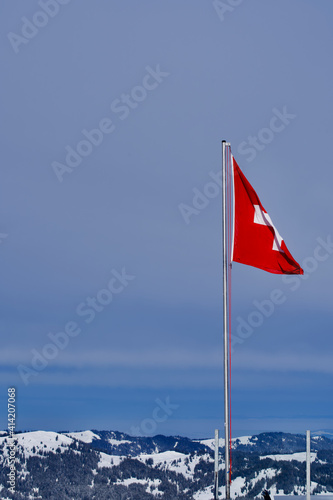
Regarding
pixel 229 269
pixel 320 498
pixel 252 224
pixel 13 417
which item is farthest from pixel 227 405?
pixel 13 417

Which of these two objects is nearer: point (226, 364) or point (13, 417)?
point (226, 364)

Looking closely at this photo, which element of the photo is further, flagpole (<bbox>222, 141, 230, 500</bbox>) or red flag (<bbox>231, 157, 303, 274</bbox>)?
red flag (<bbox>231, 157, 303, 274</bbox>)

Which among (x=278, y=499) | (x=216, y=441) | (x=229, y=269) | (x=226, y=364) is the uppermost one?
(x=229, y=269)

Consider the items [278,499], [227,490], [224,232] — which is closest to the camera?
[227,490]

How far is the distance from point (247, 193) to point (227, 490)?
1196 cm

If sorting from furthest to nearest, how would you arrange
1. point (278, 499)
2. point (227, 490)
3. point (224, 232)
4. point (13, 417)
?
point (13, 417), point (278, 499), point (224, 232), point (227, 490)

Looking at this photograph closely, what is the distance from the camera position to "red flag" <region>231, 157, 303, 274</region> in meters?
28.5

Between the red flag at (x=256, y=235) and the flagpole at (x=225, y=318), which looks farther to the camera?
the red flag at (x=256, y=235)

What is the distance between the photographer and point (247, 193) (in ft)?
95.4

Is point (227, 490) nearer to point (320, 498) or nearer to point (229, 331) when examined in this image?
point (229, 331)

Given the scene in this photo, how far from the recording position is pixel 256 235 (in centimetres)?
2878

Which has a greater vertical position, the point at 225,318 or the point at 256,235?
the point at 256,235

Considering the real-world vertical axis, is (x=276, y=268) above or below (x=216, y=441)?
above

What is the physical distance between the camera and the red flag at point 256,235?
93.6 feet
